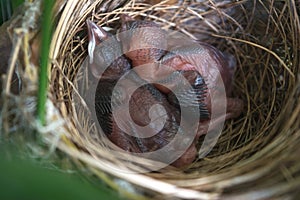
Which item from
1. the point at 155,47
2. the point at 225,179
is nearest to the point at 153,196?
the point at 225,179

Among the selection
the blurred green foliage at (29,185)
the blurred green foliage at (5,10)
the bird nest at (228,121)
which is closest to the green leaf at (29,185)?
the blurred green foliage at (29,185)

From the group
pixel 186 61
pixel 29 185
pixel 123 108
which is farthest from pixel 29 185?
pixel 186 61

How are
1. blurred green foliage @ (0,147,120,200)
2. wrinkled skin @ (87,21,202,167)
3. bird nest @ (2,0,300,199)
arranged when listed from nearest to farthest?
1. blurred green foliage @ (0,147,120,200)
2. bird nest @ (2,0,300,199)
3. wrinkled skin @ (87,21,202,167)

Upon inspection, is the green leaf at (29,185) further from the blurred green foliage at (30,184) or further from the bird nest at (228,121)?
the bird nest at (228,121)

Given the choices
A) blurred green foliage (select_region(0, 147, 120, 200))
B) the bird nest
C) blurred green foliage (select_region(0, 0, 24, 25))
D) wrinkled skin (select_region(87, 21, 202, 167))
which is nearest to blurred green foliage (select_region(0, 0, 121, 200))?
blurred green foliage (select_region(0, 147, 120, 200))

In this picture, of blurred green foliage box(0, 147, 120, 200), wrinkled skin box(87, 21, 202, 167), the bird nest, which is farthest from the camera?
wrinkled skin box(87, 21, 202, 167)

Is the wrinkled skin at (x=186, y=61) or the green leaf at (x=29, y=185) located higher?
the wrinkled skin at (x=186, y=61)

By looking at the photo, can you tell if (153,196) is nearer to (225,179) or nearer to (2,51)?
(225,179)

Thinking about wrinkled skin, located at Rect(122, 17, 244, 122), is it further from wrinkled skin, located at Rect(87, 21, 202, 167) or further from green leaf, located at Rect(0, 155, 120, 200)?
green leaf, located at Rect(0, 155, 120, 200)

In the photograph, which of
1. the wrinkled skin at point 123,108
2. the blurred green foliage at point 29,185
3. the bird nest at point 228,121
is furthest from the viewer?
the wrinkled skin at point 123,108
